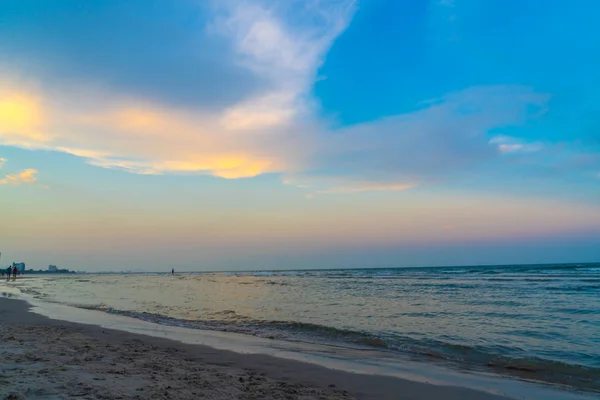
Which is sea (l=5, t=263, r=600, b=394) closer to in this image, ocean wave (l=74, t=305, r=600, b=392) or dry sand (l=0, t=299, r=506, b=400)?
ocean wave (l=74, t=305, r=600, b=392)

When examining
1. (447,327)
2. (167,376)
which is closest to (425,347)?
(447,327)

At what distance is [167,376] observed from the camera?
6766 mm

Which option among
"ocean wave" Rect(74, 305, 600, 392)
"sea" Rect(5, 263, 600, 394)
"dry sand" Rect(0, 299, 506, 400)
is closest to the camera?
"dry sand" Rect(0, 299, 506, 400)

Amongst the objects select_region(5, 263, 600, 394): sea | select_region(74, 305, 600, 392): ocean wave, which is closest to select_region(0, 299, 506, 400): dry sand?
select_region(74, 305, 600, 392): ocean wave

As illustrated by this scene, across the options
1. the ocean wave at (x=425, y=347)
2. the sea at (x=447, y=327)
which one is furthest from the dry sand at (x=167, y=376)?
the sea at (x=447, y=327)

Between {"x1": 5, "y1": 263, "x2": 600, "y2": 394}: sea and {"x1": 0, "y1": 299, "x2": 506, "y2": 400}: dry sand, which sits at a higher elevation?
{"x1": 0, "y1": 299, "x2": 506, "y2": 400}: dry sand

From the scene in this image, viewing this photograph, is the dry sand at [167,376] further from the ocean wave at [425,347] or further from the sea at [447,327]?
the sea at [447,327]

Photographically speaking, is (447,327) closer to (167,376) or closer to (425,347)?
(425,347)

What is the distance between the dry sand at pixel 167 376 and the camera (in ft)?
18.2

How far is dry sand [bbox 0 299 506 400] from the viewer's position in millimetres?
5559

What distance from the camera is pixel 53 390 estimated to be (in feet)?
17.2

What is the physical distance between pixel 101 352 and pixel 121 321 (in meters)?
7.38

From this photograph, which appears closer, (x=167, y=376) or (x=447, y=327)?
(x=167, y=376)

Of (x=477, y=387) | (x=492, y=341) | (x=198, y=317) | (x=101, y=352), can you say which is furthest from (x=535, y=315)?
(x=101, y=352)
